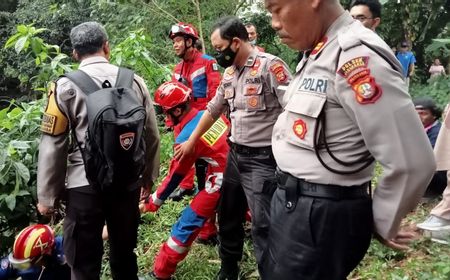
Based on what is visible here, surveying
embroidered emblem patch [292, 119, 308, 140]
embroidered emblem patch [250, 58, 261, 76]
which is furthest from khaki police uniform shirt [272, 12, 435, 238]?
embroidered emblem patch [250, 58, 261, 76]

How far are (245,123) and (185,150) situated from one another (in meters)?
0.51

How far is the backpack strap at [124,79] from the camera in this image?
2830 mm

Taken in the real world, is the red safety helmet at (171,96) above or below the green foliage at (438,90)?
above

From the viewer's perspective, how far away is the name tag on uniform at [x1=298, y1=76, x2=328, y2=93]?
1532mm

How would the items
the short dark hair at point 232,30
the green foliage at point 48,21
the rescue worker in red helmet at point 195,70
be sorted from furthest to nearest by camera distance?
1. the green foliage at point 48,21
2. the rescue worker in red helmet at point 195,70
3. the short dark hair at point 232,30

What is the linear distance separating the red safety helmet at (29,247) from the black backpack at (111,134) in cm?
71

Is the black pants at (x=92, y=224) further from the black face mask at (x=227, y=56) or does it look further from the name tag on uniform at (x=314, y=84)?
the name tag on uniform at (x=314, y=84)

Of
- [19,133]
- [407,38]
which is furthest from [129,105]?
[407,38]

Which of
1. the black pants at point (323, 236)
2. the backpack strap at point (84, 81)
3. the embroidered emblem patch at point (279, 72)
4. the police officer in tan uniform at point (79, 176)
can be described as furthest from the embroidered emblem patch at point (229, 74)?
the black pants at point (323, 236)

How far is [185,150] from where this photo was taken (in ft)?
10.6

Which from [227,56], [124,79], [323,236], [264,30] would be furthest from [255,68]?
[264,30]

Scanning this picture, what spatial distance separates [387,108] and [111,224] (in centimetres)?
206

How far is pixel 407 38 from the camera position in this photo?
847 centimetres

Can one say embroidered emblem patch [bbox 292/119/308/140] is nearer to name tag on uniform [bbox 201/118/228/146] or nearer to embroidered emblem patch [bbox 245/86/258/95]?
embroidered emblem patch [bbox 245/86/258/95]
